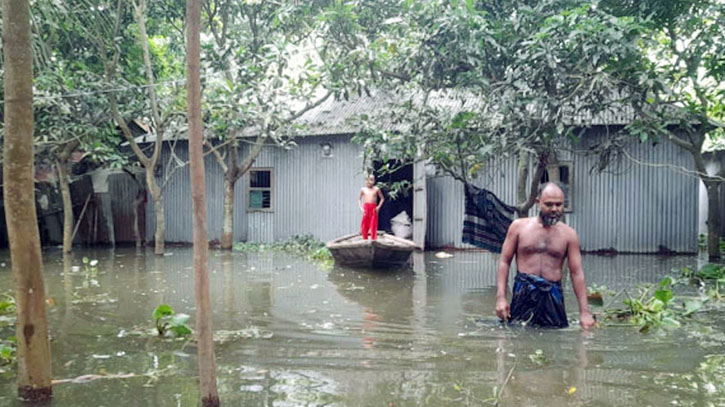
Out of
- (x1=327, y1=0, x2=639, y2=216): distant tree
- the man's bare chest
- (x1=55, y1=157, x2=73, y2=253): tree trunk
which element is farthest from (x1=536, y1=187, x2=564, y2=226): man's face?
(x1=55, y1=157, x2=73, y2=253): tree trunk

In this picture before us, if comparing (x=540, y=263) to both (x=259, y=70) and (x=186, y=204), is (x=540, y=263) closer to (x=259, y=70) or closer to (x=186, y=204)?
(x=259, y=70)

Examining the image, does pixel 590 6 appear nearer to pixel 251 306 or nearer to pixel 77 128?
pixel 251 306

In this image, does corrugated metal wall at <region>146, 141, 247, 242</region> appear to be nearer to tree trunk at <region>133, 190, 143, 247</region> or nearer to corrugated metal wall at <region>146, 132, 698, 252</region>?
corrugated metal wall at <region>146, 132, 698, 252</region>

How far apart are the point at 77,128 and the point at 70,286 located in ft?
16.1

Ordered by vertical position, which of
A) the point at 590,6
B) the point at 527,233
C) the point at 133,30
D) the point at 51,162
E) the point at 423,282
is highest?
the point at 133,30

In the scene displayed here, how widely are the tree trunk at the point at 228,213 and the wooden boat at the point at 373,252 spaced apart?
5.12m

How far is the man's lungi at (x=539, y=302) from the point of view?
6.14 m

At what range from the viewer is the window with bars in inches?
742

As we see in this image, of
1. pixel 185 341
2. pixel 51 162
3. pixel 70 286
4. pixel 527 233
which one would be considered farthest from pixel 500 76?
pixel 51 162

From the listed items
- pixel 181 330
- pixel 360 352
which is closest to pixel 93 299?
pixel 181 330

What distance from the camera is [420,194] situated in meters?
16.3

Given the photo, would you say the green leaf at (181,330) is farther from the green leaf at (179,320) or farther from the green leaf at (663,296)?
the green leaf at (663,296)

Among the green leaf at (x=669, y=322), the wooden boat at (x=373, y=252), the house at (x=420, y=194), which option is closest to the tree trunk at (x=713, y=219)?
the house at (x=420, y=194)

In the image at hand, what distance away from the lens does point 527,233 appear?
6195mm
